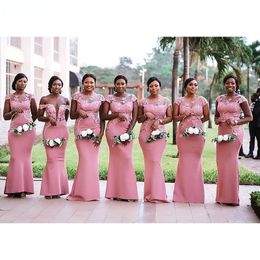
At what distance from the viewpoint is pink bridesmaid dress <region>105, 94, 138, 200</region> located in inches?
278

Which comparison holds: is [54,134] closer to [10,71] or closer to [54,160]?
[54,160]

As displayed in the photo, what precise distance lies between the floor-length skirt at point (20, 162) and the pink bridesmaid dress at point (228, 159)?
2389 millimetres

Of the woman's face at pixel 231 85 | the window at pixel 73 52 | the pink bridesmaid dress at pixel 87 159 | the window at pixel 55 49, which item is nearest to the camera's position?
the woman's face at pixel 231 85

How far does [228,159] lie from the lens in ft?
22.9

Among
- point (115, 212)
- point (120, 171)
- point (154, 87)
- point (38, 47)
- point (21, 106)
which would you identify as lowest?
point (115, 212)

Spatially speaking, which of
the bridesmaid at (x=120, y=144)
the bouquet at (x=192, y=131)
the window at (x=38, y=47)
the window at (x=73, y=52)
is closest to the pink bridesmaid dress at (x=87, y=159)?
the bridesmaid at (x=120, y=144)

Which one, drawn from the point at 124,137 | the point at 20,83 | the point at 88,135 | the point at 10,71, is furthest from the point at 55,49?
the point at 124,137

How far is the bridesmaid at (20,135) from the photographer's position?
7.12 metres

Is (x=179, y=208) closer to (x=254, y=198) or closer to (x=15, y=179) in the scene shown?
(x=254, y=198)

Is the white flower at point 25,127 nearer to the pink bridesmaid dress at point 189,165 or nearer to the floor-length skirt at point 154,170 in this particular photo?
the floor-length skirt at point 154,170

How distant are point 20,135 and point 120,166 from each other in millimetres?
1334

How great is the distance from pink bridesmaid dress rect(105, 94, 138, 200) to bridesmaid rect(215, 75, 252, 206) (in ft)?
3.52

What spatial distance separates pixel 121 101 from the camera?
6973mm
